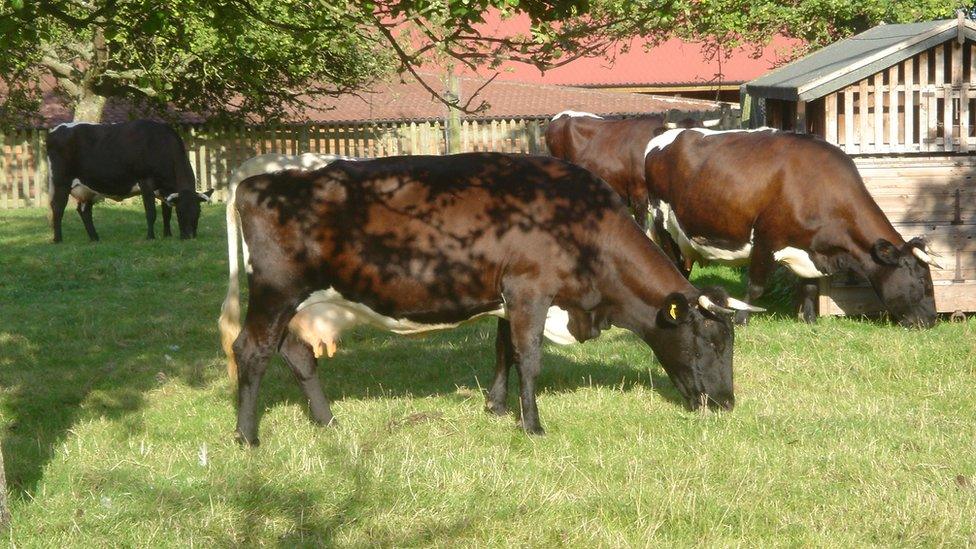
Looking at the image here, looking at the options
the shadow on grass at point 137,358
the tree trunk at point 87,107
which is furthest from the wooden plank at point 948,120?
the tree trunk at point 87,107

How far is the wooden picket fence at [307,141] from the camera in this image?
91.5 feet

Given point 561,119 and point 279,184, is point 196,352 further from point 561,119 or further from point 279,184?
point 561,119

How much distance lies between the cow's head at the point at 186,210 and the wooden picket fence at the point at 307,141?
9.42m

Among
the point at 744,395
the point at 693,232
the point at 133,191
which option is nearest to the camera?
the point at 744,395

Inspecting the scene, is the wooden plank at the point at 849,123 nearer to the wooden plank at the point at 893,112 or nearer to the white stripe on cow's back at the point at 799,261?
the wooden plank at the point at 893,112

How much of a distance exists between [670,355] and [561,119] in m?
9.77

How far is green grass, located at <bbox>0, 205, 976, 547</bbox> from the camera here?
5516 millimetres

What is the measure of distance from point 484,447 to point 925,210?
6.57m

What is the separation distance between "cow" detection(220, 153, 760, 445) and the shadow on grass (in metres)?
0.70

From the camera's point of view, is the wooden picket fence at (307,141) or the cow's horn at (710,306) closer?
the cow's horn at (710,306)

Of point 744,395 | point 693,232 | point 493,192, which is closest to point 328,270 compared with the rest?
point 493,192

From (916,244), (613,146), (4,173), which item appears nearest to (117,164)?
(613,146)

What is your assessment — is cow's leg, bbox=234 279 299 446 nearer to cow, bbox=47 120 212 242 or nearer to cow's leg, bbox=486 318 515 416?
cow's leg, bbox=486 318 515 416

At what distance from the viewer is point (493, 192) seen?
7.47 metres
